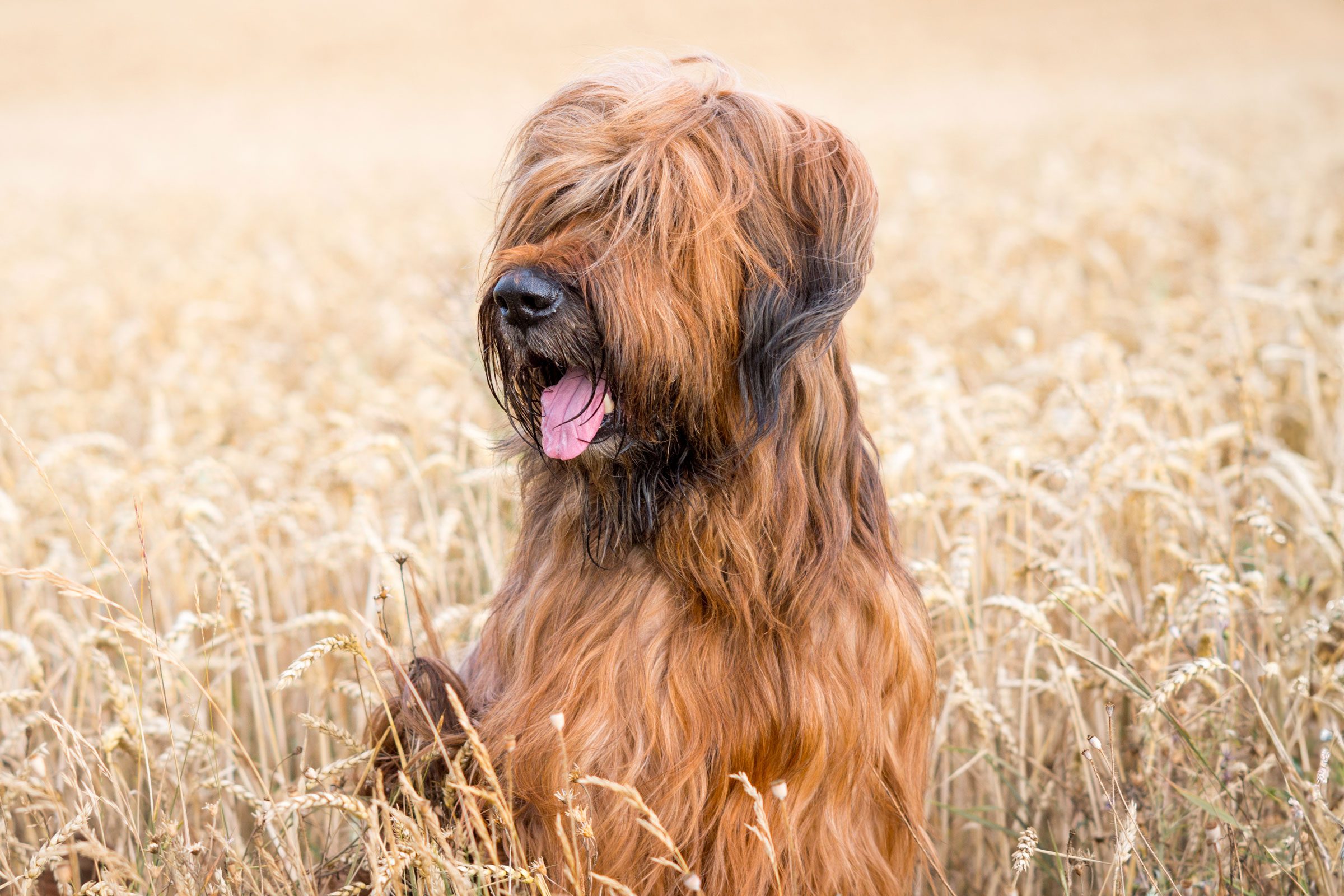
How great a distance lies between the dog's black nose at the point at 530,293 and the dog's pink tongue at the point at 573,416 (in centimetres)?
17

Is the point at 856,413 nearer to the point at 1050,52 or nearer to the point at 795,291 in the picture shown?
the point at 795,291

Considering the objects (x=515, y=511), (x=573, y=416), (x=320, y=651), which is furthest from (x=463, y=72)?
(x=320, y=651)

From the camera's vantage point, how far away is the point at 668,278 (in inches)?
90.7

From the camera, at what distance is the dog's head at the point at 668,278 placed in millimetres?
2254

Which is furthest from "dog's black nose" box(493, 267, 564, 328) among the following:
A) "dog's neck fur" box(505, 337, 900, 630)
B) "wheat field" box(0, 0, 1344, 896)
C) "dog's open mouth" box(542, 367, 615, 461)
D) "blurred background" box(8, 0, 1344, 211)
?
"blurred background" box(8, 0, 1344, 211)

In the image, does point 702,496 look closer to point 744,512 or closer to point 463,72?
point 744,512

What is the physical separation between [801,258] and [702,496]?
0.55 m

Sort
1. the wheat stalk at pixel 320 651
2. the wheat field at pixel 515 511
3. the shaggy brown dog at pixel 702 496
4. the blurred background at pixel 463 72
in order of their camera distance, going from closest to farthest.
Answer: the wheat stalk at pixel 320 651, the shaggy brown dog at pixel 702 496, the wheat field at pixel 515 511, the blurred background at pixel 463 72

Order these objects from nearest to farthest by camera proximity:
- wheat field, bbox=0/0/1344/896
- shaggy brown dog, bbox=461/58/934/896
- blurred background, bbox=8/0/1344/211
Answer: shaggy brown dog, bbox=461/58/934/896 < wheat field, bbox=0/0/1344/896 < blurred background, bbox=8/0/1344/211

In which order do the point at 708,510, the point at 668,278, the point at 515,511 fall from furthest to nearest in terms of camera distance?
1. the point at 515,511
2. the point at 708,510
3. the point at 668,278

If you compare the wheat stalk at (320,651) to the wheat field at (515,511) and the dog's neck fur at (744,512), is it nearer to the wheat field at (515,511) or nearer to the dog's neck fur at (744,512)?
the wheat field at (515,511)

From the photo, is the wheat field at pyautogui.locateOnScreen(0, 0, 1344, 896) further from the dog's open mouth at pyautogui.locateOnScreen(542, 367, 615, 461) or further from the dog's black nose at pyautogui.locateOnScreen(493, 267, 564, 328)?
the dog's black nose at pyautogui.locateOnScreen(493, 267, 564, 328)

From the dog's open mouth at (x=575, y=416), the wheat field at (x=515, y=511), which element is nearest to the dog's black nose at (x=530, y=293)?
the dog's open mouth at (x=575, y=416)

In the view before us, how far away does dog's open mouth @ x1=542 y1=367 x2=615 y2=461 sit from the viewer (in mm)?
2340
